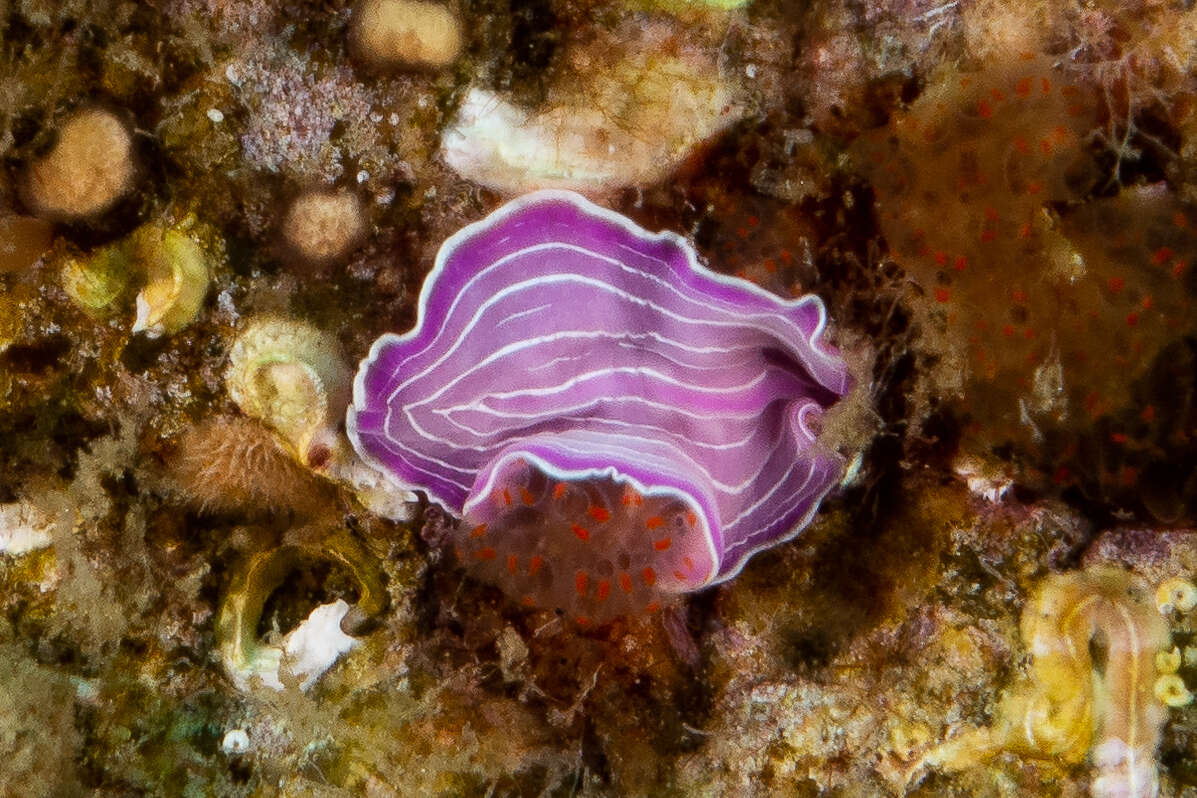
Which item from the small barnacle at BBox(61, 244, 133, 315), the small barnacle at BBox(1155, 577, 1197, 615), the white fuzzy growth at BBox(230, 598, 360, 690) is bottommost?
the white fuzzy growth at BBox(230, 598, 360, 690)

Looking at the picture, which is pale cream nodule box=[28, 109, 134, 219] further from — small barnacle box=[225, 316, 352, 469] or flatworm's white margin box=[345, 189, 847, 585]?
flatworm's white margin box=[345, 189, 847, 585]

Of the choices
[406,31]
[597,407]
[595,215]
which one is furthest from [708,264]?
[406,31]

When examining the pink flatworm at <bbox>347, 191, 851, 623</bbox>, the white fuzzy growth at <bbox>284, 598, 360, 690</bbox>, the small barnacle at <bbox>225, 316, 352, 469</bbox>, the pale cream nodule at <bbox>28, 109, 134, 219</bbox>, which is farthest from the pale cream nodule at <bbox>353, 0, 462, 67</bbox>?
the white fuzzy growth at <bbox>284, 598, 360, 690</bbox>

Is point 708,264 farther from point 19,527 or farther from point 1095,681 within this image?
point 19,527

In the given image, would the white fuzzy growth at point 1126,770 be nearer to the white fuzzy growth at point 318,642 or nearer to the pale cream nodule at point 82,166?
the white fuzzy growth at point 318,642

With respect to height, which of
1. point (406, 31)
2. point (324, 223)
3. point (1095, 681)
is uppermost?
point (406, 31)

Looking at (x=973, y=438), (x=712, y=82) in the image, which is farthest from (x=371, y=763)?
(x=712, y=82)
